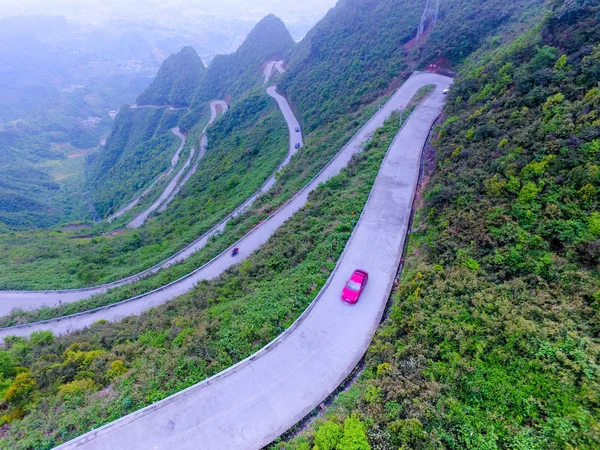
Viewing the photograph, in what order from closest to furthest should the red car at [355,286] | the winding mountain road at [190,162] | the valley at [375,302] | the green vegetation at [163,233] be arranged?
1. the valley at [375,302]
2. the red car at [355,286]
3. the green vegetation at [163,233]
4. the winding mountain road at [190,162]

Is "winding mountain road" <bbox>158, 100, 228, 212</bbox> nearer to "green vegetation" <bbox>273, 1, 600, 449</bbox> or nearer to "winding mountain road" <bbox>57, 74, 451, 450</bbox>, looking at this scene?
"winding mountain road" <bbox>57, 74, 451, 450</bbox>

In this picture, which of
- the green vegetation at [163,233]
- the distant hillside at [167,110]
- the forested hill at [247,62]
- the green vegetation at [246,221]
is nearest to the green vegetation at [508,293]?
the green vegetation at [246,221]

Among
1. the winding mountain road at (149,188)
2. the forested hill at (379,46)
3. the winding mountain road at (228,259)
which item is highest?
the forested hill at (379,46)

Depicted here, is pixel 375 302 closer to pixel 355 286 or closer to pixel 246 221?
pixel 355 286

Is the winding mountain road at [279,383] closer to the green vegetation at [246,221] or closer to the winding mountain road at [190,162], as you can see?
the green vegetation at [246,221]

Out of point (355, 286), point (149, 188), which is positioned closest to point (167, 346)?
point (355, 286)

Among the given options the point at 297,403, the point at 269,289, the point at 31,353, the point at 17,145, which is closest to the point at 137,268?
the point at 31,353
